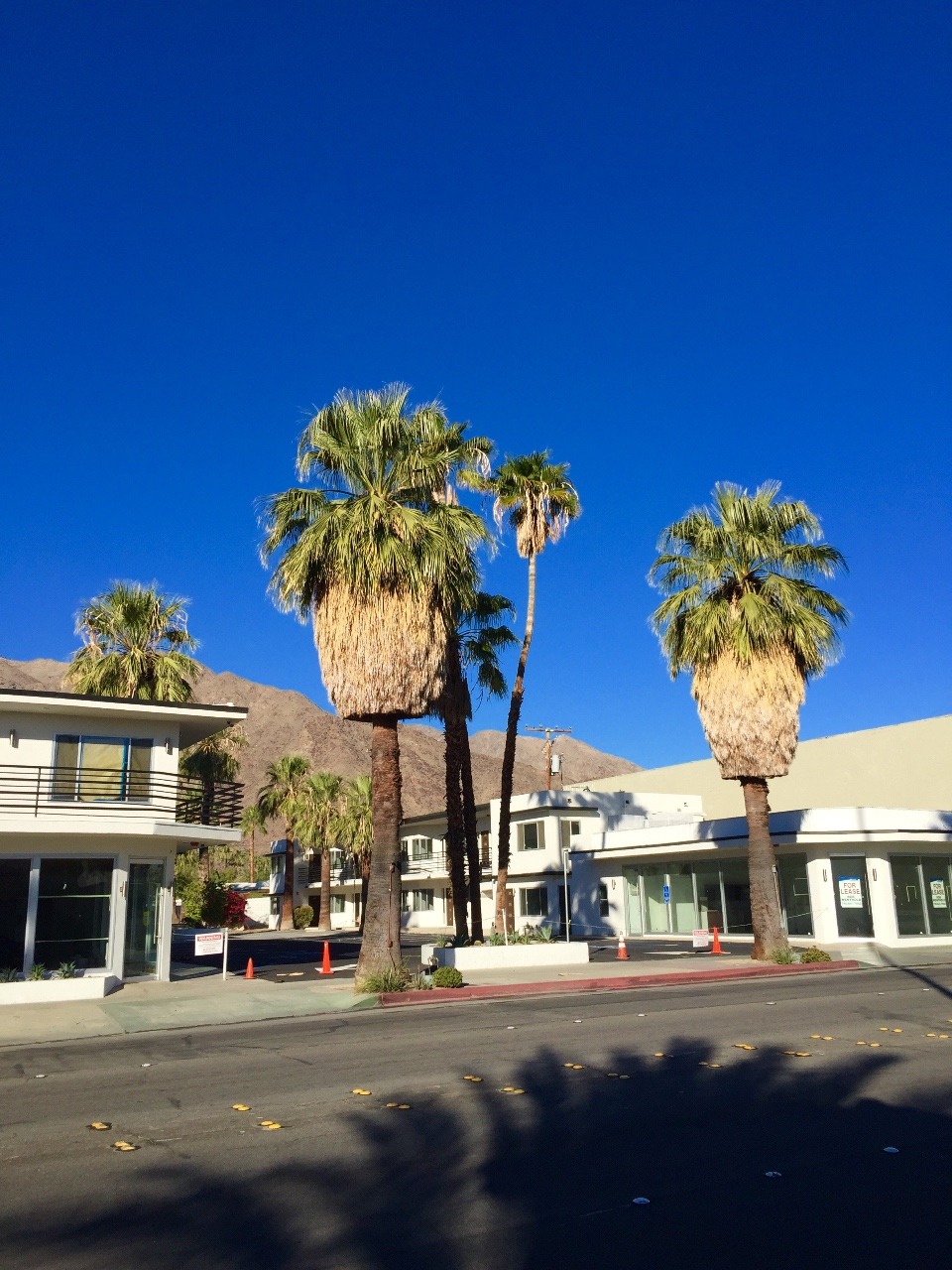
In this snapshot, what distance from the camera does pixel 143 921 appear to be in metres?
23.0

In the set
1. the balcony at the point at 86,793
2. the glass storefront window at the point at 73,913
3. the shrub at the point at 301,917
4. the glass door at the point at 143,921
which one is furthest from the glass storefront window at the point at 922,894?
the shrub at the point at 301,917

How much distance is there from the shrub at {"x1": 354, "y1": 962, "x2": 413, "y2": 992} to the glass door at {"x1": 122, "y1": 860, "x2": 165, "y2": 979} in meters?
6.06

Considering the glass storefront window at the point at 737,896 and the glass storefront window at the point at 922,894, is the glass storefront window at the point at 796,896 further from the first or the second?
the glass storefront window at the point at 922,894

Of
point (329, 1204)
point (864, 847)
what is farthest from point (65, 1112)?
point (864, 847)

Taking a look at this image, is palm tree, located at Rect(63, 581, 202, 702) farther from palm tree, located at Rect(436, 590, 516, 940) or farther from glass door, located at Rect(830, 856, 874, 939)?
glass door, located at Rect(830, 856, 874, 939)

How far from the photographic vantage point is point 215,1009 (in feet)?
59.4

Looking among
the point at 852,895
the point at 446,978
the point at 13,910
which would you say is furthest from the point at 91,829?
the point at 852,895

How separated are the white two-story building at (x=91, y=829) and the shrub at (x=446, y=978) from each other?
6211 mm

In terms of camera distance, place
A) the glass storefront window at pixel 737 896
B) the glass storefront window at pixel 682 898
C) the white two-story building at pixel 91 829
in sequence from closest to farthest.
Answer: the white two-story building at pixel 91 829 → the glass storefront window at pixel 737 896 → the glass storefront window at pixel 682 898

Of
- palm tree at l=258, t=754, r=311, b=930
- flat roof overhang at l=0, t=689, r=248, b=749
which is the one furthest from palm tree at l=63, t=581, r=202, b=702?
palm tree at l=258, t=754, r=311, b=930

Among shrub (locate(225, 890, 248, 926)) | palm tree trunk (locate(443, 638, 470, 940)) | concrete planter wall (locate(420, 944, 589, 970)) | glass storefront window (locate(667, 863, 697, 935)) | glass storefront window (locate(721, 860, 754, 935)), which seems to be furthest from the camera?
shrub (locate(225, 890, 248, 926))

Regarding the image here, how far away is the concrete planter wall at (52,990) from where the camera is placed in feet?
63.1

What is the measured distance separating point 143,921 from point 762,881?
15177mm

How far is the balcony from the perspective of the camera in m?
21.8
